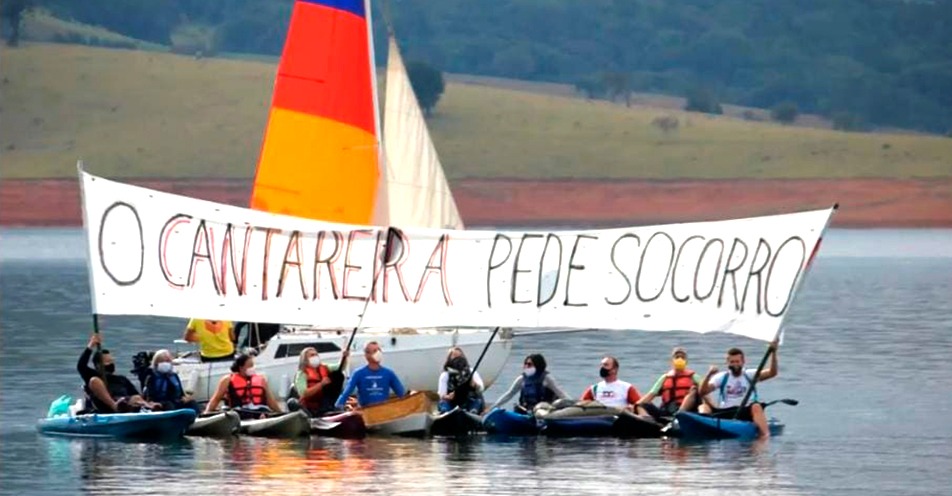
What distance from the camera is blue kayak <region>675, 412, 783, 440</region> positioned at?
35969 mm

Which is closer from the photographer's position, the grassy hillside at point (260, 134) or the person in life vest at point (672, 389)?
the person in life vest at point (672, 389)

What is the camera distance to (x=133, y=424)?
36.2 metres

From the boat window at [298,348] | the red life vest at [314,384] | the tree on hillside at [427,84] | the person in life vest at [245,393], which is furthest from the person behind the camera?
the tree on hillside at [427,84]

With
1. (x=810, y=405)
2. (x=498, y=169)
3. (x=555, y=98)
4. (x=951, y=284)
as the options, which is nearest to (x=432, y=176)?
(x=810, y=405)

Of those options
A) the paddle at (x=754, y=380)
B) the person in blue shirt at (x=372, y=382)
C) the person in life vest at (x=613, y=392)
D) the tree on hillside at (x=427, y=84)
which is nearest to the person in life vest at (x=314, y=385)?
the person in blue shirt at (x=372, y=382)

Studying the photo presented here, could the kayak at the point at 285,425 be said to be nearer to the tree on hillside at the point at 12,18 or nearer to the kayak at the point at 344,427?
the kayak at the point at 344,427

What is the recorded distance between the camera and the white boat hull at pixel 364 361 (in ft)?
132

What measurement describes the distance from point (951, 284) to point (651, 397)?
2525 inches

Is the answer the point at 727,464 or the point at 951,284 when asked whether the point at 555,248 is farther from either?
Result: the point at 951,284

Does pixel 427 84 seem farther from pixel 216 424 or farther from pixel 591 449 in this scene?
pixel 591 449

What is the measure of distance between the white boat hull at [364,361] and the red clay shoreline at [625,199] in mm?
102946

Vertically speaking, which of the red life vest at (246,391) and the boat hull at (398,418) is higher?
the red life vest at (246,391)

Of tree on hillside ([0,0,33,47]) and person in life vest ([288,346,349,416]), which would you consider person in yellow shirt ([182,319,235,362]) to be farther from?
tree on hillside ([0,0,33,47])

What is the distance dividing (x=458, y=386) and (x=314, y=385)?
220cm
